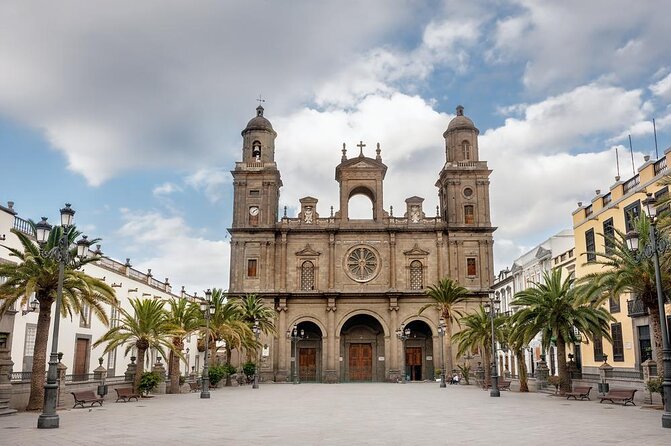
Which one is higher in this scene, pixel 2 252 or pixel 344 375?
pixel 2 252

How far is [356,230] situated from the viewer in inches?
2210

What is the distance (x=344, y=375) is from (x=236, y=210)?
706 inches

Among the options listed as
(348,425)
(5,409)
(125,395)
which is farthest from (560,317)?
(5,409)

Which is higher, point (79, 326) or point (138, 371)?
point (79, 326)

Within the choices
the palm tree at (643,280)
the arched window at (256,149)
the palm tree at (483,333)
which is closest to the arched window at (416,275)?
the palm tree at (483,333)

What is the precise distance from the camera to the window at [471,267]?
54.8 m

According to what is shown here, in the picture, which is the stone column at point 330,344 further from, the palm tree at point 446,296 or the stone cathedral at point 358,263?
the palm tree at point 446,296

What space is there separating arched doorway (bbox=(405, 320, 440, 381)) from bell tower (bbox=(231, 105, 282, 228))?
16427 mm

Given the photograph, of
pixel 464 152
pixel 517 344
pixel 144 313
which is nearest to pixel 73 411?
pixel 144 313

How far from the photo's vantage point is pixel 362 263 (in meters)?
56.1

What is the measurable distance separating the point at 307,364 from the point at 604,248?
29.4m

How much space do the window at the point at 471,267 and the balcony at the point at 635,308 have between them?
2154cm

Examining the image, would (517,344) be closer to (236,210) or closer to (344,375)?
(344,375)

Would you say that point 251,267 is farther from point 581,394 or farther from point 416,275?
point 581,394
